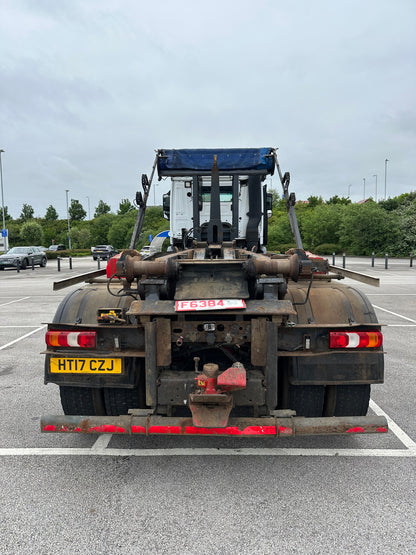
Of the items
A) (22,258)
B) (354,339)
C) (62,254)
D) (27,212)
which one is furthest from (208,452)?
(27,212)

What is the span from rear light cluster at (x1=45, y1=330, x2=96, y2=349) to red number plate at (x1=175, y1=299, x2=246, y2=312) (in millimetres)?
792

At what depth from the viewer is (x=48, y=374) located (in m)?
3.09

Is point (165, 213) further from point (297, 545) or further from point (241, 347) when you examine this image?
point (297, 545)

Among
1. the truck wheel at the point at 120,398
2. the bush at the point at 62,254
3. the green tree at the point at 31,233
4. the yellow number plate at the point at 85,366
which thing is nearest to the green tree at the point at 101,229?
the green tree at the point at 31,233

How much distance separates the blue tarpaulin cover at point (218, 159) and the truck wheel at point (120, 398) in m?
3.08

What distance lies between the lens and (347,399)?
10.6 ft

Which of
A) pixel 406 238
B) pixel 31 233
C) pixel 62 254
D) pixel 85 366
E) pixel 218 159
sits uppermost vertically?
pixel 31 233

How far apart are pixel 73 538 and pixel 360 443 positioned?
239 cm

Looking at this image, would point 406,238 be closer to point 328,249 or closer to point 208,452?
point 328,249

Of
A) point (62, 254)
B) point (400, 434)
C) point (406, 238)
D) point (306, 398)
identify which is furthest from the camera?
point (62, 254)

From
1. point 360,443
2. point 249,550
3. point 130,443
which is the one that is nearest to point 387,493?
point 360,443

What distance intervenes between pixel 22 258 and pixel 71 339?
23.7 metres

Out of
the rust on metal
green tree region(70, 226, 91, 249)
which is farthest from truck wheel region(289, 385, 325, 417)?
green tree region(70, 226, 91, 249)

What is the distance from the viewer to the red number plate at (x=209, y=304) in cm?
272
